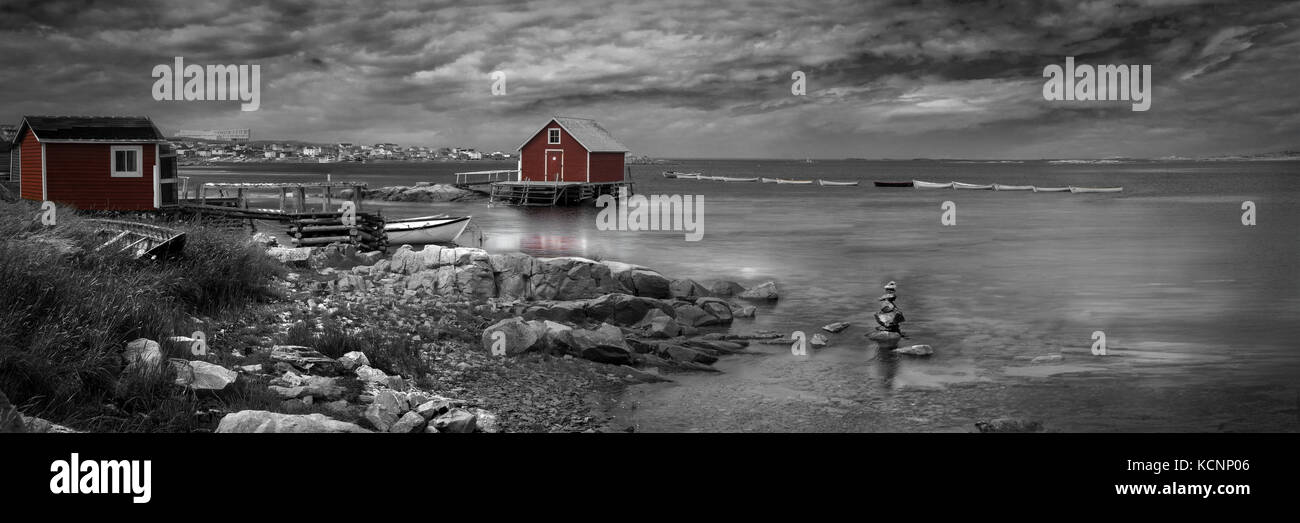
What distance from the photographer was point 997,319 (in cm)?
2106

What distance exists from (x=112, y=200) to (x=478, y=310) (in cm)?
1931

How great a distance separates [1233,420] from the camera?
1232 centimetres

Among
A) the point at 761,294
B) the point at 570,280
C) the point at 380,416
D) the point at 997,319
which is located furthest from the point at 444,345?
the point at 997,319

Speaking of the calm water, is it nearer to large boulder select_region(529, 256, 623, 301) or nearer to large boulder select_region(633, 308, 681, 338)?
large boulder select_region(633, 308, 681, 338)

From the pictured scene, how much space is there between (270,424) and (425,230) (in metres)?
25.5

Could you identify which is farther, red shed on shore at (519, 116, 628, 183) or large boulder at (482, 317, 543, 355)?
red shed on shore at (519, 116, 628, 183)

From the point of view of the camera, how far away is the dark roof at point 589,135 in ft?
212

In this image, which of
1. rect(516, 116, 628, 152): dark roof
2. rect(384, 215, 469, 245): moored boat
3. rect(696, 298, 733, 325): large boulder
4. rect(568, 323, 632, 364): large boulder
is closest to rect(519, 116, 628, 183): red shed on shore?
rect(516, 116, 628, 152): dark roof

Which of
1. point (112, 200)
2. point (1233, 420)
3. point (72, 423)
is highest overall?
point (112, 200)

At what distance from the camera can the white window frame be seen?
2931cm

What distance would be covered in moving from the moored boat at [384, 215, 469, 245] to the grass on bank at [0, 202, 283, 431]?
18373 mm
